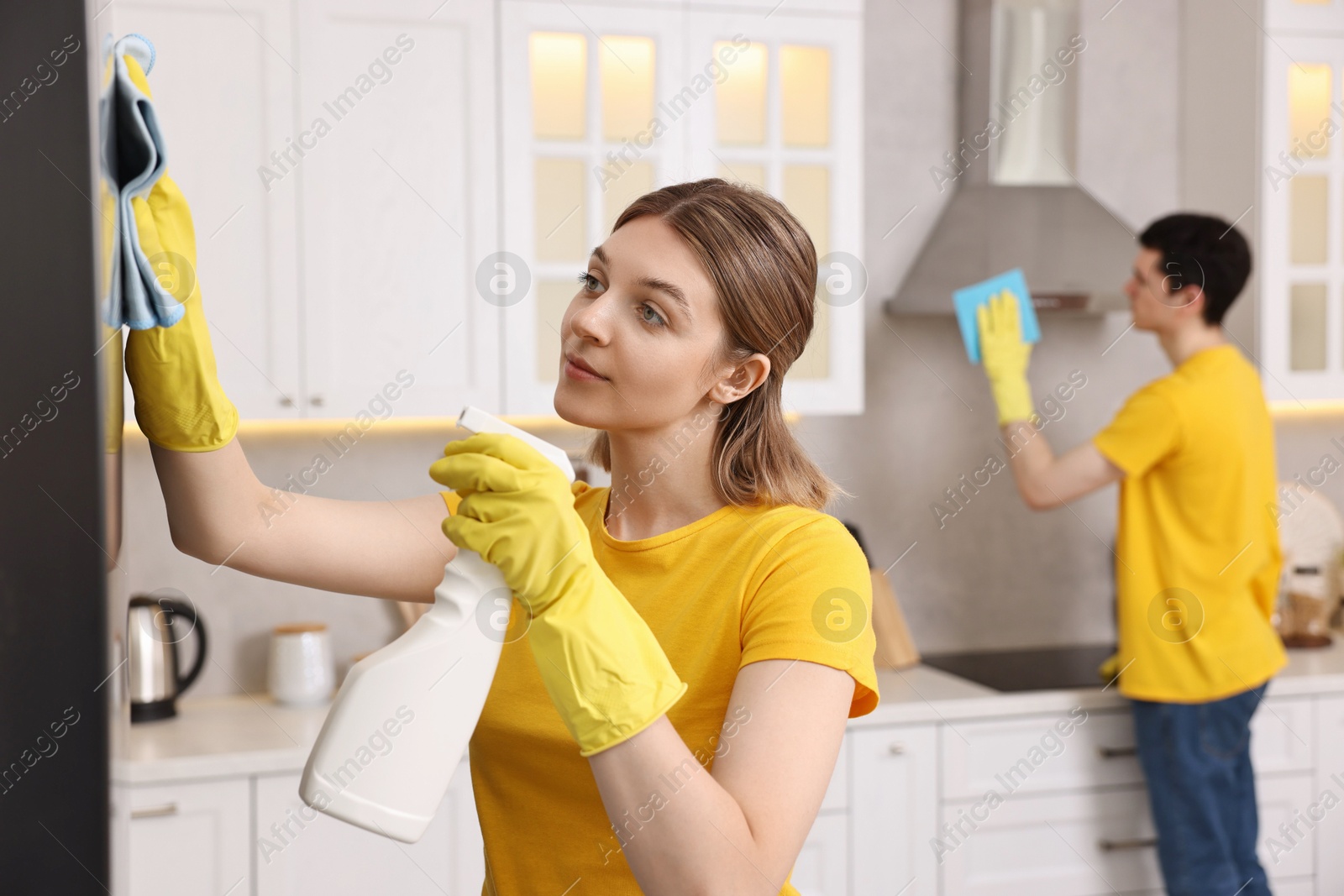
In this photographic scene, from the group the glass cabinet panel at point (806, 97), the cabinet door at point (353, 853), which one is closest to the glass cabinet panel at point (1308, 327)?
the glass cabinet panel at point (806, 97)

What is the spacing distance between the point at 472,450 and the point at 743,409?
17.0 inches

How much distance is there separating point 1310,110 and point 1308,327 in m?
0.49

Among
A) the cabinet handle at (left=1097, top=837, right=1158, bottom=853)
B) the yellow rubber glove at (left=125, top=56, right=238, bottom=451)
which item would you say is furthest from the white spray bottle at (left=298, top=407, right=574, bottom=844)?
the cabinet handle at (left=1097, top=837, right=1158, bottom=853)

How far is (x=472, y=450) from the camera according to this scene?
0.78 meters

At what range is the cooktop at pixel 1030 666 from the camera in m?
2.38

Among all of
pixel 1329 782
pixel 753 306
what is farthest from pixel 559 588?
pixel 1329 782

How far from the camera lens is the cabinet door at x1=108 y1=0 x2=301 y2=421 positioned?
75.8 inches

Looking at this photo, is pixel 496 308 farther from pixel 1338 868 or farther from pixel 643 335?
pixel 1338 868

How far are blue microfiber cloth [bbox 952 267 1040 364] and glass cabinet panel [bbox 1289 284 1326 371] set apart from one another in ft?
2.29

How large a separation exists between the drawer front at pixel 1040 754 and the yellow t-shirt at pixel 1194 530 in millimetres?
126

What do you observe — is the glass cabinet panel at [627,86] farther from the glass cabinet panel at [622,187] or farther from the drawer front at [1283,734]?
the drawer front at [1283,734]

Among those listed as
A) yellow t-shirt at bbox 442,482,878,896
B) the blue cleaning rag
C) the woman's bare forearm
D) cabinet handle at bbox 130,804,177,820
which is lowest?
cabinet handle at bbox 130,804,177,820

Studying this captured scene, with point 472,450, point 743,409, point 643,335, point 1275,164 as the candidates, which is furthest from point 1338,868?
point 472,450

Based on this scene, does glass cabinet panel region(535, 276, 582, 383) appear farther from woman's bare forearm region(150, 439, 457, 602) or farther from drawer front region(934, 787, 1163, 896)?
drawer front region(934, 787, 1163, 896)
